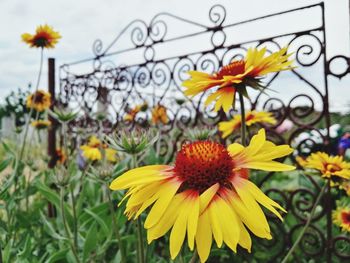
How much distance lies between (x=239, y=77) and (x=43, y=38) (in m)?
1.19

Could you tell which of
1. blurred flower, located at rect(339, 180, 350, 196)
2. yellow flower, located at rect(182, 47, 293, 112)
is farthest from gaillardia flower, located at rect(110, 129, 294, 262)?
blurred flower, located at rect(339, 180, 350, 196)

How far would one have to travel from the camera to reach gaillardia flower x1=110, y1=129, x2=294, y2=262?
1.05 ft

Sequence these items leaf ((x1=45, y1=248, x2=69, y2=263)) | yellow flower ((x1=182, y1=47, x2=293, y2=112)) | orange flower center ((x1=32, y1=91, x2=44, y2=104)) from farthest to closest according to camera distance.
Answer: orange flower center ((x1=32, y1=91, x2=44, y2=104)) → leaf ((x1=45, y1=248, x2=69, y2=263)) → yellow flower ((x1=182, y1=47, x2=293, y2=112))

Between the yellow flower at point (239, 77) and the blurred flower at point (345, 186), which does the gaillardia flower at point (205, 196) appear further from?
the blurred flower at point (345, 186)

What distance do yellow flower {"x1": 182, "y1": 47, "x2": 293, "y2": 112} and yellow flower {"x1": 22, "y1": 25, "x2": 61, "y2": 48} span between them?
1.09 m

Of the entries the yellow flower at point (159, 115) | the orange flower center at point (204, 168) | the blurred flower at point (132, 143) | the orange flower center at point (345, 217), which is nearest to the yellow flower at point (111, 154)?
the yellow flower at point (159, 115)

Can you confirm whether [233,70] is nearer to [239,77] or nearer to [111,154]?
[239,77]

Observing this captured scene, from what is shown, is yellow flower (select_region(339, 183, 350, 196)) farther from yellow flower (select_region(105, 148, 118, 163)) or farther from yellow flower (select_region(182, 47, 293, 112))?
yellow flower (select_region(105, 148, 118, 163))

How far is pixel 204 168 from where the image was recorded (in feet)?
1.26

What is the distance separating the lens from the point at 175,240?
32 cm

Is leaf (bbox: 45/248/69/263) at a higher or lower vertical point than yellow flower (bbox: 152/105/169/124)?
lower

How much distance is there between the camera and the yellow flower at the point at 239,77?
1.62ft

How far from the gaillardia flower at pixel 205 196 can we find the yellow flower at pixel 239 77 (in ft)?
0.35

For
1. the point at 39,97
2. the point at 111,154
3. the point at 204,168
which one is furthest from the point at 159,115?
the point at 204,168
